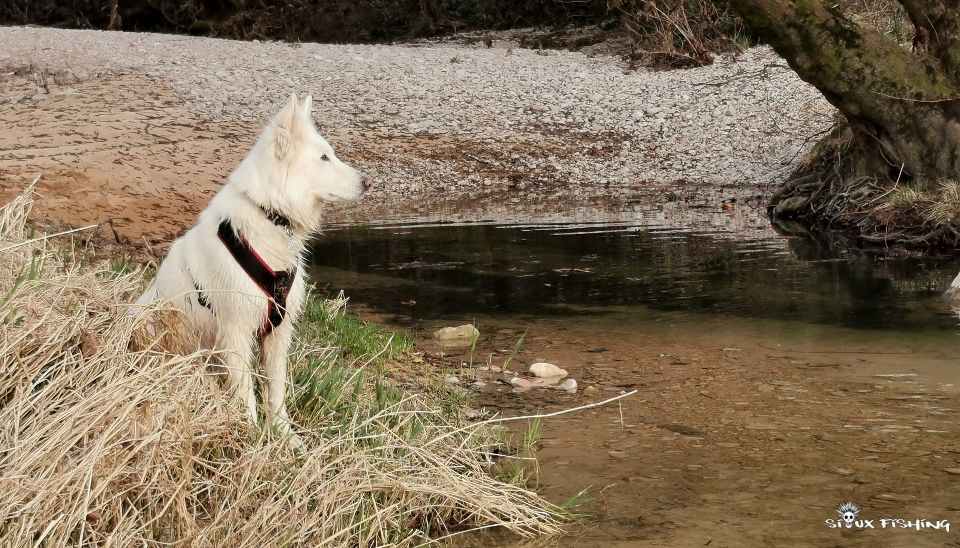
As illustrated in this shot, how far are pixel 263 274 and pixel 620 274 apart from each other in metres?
5.49

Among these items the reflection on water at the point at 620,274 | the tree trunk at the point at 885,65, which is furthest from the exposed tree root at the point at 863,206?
the reflection on water at the point at 620,274

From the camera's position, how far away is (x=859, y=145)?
11.4 metres

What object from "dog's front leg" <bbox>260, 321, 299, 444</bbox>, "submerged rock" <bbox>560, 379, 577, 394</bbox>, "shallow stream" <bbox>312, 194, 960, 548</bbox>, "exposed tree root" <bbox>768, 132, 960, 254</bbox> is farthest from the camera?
"exposed tree root" <bbox>768, 132, 960, 254</bbox>

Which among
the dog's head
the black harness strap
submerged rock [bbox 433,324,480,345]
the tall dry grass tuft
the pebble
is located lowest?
submerged rock [bbox 433,324,480,345]

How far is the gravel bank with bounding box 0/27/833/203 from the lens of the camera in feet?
53.1

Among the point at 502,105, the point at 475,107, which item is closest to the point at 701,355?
the point at 475,107

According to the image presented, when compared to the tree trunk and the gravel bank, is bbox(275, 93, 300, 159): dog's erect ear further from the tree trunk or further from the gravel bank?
the gravel bank

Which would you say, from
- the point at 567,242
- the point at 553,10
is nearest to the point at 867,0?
the point at 567,242

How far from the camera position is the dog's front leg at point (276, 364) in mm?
4820

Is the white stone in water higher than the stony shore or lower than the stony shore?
lower

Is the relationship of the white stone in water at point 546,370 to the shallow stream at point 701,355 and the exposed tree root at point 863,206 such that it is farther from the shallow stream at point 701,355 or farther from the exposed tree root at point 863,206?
the exposed tree root at point 863,206

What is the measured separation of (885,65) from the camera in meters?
10.5

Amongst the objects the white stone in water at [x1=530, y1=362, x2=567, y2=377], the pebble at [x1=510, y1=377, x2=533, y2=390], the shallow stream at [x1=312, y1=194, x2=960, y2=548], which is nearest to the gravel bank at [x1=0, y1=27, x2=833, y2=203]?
the shallow stream at [x1=312, y1=194, x2=960, y2=548]

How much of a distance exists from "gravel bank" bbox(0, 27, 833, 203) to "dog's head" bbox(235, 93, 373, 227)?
10.6 meters
